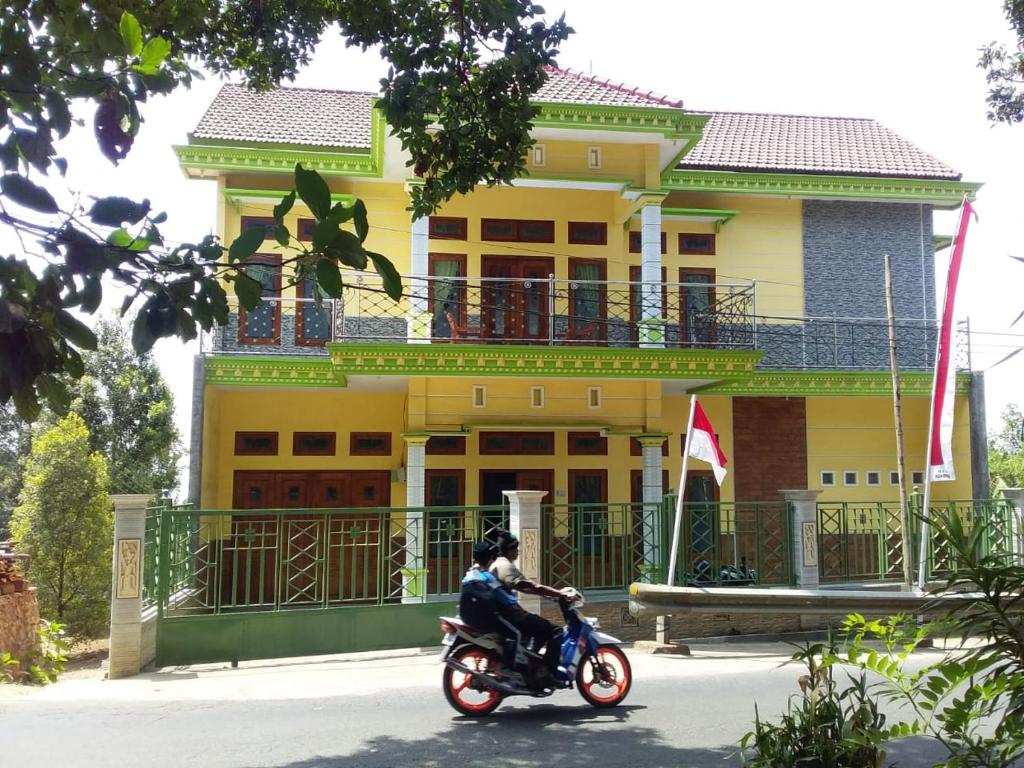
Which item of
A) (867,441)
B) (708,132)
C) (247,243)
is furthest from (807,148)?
(247,243)

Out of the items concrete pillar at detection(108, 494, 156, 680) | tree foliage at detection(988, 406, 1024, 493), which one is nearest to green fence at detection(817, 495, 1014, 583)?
concrete pillar at detection(108, 494, 156, 680)

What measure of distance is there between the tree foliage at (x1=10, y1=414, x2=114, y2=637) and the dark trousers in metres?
7.49

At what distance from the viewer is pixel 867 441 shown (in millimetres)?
15844

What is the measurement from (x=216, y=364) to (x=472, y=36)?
25.2ft

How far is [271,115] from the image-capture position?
1551 centimetres

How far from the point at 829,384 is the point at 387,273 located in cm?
1347

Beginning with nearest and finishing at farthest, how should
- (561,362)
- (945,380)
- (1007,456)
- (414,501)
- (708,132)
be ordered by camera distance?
(945,380)
(414,501)
(561,362)
(708,132)
(1007,456)

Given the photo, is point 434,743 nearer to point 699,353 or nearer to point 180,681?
point 180,681

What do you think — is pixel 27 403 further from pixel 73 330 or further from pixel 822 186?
pixel 822 186

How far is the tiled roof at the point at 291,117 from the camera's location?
14.5 m

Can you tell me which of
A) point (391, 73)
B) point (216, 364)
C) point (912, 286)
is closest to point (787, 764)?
point (391, 73)

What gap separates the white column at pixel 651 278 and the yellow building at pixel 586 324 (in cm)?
3

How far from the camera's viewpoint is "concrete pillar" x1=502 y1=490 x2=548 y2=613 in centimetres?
980

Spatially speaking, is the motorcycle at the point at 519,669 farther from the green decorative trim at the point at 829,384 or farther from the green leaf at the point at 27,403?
the green decorative trim at the point at 829,384
